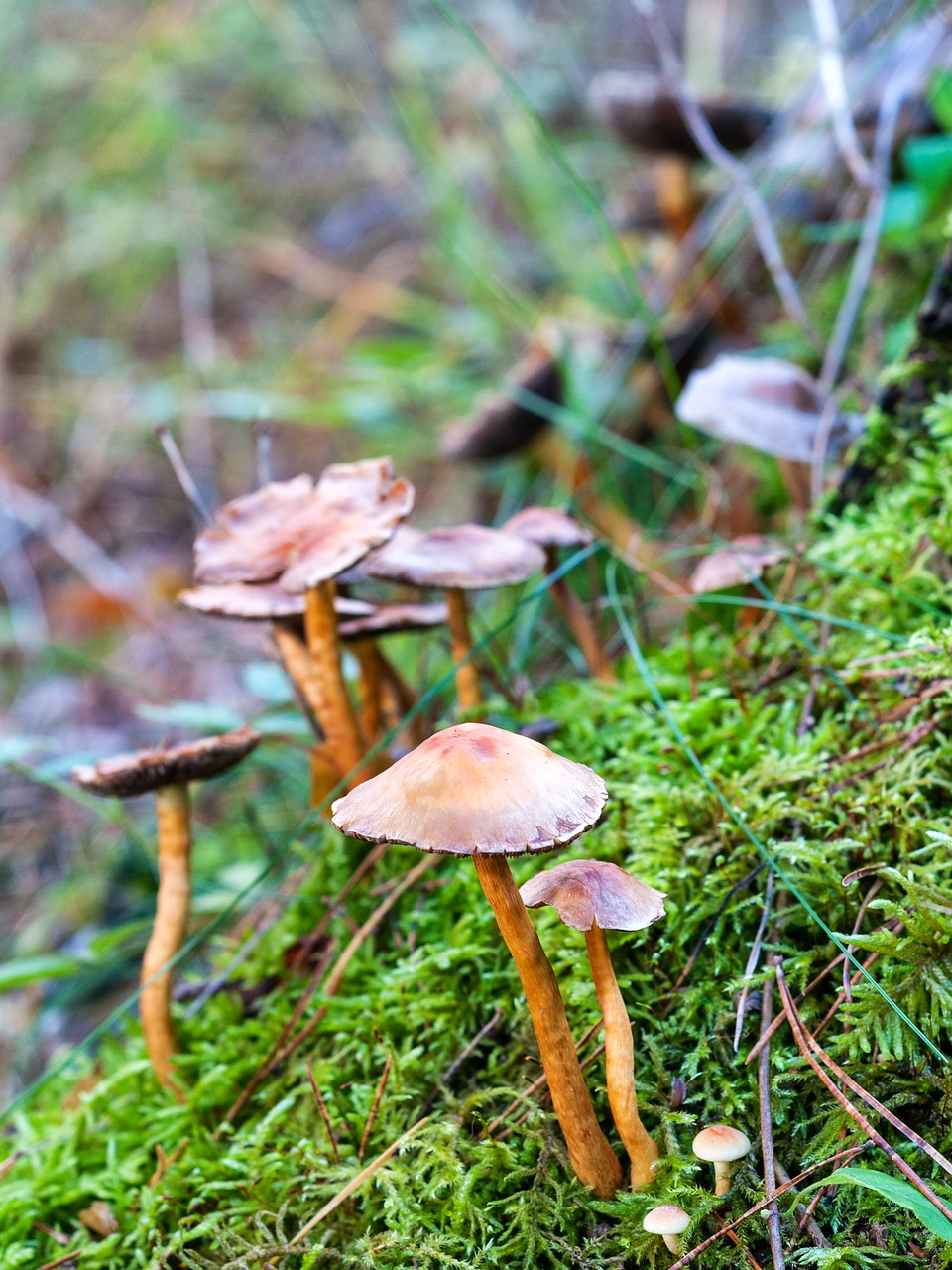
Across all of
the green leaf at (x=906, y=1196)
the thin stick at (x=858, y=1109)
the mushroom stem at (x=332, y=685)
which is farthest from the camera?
the mushroom stem at (x=332, y=685)

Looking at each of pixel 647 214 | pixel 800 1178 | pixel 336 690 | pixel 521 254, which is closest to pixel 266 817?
pixel 336 690

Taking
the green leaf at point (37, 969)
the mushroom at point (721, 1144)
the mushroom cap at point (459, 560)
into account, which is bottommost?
the green leaf at point (37, 969)

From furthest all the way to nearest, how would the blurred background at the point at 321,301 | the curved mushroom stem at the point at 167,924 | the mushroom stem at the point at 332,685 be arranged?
the blurred background at the point at 321,301, the mushroom stem at the point at 332,685, the curved mushroom stem at the point at 167,924

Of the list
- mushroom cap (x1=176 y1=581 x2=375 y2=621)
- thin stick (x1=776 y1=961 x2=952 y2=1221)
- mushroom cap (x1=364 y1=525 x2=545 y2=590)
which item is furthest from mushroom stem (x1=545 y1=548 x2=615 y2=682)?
thin stick (x1=776 y1=961 x2=952 y2=1221)

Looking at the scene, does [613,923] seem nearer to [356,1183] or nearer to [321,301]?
[356,1183]

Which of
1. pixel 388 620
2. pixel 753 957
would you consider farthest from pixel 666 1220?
pixel 388 620

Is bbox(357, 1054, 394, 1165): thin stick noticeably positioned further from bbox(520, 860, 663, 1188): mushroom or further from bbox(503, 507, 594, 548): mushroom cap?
bbox(503, 507, 594, 548): mushroom cap

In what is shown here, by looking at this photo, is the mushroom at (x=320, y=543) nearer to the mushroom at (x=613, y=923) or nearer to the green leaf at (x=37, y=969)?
the mushroom at (x=613, y=923)

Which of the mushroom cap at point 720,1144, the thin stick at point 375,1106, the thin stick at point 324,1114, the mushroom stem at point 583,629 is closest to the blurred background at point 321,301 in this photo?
the mushroom stem at point 583,629
